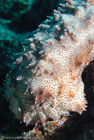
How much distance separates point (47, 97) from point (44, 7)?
2524 mm

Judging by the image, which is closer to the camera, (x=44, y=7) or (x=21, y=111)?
(x=21, y=111)

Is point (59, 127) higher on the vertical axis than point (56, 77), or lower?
lower

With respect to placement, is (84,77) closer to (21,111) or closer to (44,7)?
(21,111)

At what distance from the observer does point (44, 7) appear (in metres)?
4.13

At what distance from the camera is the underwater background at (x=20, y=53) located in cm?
301

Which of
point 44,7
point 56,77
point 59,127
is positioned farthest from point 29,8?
point 59,127

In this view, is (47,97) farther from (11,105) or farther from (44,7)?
(44,7)

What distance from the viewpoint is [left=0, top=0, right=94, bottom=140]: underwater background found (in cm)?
301

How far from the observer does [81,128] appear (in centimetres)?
320

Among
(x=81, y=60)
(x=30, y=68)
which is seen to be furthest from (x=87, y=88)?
(x=30, y=68)

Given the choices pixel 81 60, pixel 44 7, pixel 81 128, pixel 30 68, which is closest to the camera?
pixel 30 68

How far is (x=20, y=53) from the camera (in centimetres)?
261

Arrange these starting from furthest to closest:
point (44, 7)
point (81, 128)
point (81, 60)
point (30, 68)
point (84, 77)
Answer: point (44, 7)
point (81, 128)
point (84, 77)
point (81, 60)
point (30, 68)

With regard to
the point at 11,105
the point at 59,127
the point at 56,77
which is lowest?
the point at 59,127
